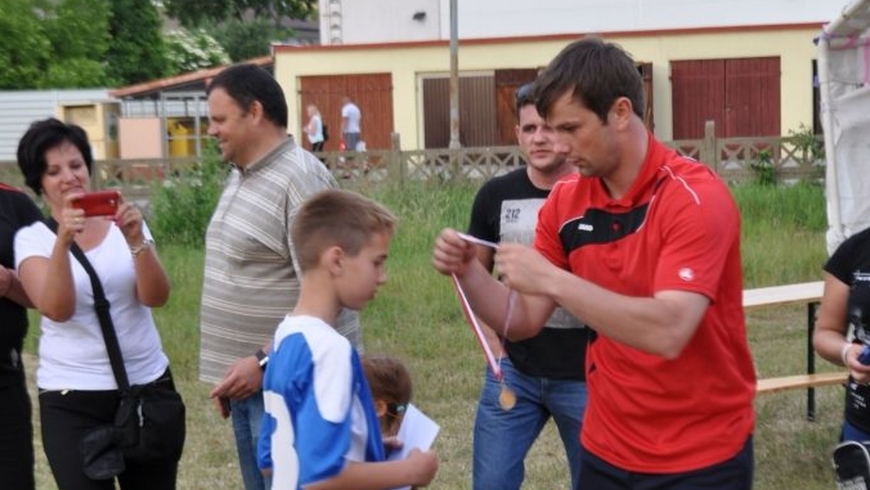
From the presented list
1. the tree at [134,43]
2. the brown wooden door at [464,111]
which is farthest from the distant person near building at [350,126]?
the tree at [134,43]

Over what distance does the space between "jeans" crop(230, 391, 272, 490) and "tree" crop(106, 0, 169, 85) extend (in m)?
39.9

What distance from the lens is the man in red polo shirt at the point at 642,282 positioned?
3209 mm

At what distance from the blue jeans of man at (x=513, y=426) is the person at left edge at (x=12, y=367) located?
1567mm

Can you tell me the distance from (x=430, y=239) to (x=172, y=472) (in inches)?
378

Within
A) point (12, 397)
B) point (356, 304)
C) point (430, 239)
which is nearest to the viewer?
point (356, 304)

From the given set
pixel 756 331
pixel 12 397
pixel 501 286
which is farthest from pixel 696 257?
pixel 756 331

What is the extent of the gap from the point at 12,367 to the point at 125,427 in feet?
1.94

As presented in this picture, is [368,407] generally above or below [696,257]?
below

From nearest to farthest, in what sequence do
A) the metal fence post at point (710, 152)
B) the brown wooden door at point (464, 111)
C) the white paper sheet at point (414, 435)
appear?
the white paper sheet at point (414, 435) → the metal fence post at point (710, 152) → the brown wooden door at point (464, 111)

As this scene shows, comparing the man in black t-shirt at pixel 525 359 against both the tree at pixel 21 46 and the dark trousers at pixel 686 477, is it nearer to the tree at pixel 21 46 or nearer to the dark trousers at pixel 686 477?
the dark trousers at pixel 686 477

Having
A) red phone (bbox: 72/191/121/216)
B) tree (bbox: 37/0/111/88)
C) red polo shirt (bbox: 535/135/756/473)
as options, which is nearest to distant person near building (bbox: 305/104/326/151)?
tree (bbox: 37/0/111/88)

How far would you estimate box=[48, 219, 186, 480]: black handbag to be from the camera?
4.48 m

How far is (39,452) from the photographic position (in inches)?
324

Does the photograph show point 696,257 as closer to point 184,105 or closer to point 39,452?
point 39,452
